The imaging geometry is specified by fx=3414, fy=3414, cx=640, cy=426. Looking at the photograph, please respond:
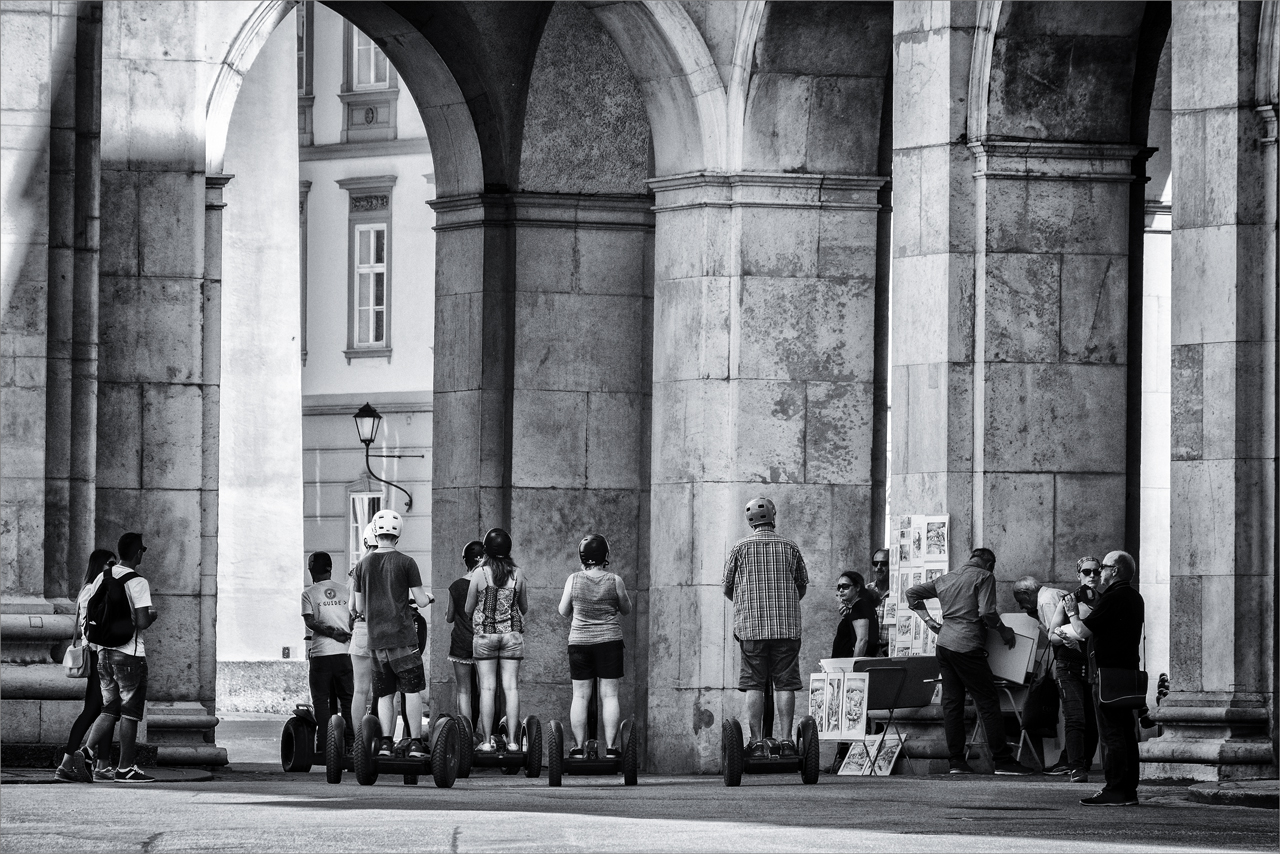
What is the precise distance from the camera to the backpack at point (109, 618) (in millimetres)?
20688

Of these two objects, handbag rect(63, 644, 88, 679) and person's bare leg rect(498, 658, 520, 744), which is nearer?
handbag rect(63, 644, 88, 679)

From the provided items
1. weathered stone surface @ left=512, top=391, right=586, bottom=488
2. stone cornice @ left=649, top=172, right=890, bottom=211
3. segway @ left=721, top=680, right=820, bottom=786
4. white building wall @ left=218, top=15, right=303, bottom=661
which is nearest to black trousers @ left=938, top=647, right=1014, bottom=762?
segway @ left=721, top=680, right=820, bottom=786

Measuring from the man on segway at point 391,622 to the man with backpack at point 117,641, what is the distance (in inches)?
60.0

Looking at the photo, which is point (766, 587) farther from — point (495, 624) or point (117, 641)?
point (117, 641)

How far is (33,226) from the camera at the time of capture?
843 inches

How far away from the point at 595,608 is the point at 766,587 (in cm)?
111

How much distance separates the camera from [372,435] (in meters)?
39.1

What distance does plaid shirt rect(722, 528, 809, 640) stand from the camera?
21.0 m

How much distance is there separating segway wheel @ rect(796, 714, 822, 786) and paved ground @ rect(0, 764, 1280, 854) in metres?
0.15

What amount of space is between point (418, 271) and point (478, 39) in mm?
18782

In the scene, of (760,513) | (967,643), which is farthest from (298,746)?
(967,643)

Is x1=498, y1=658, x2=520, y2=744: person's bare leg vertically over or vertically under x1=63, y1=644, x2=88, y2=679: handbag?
under

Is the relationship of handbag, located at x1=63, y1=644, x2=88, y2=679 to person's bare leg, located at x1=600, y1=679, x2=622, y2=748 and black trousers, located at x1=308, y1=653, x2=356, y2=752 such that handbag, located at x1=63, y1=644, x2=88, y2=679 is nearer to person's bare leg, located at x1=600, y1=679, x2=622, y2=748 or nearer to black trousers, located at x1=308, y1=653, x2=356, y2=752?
person's bare leg, located at x1=600, y1=679, x2=622, y2=748

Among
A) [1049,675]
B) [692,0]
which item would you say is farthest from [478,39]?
[1049,675]
